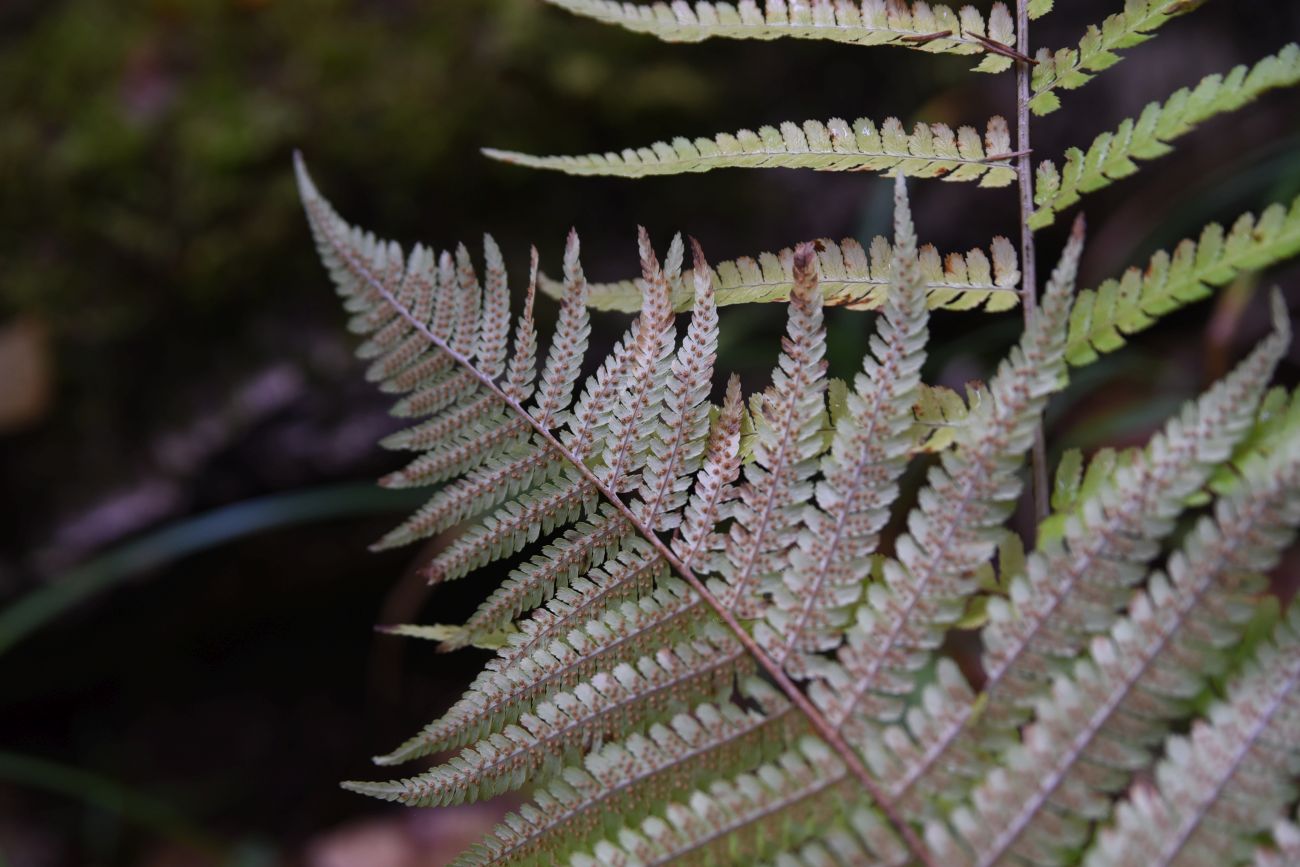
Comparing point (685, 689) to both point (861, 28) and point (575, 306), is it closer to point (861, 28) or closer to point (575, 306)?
point (575, 306)

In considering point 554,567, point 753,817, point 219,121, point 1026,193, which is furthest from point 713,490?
point 219,121

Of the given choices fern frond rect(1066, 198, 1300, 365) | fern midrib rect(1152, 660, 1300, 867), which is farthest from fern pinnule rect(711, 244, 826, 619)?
fern midrib rect(1152, 660, 1300, 867)

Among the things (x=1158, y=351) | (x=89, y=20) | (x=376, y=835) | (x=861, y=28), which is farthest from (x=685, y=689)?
(x=89, y=20)

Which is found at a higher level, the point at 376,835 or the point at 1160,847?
the point at 1160,847

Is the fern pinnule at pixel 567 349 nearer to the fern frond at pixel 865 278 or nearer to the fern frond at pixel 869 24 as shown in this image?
the fern frond at pixel 865 278

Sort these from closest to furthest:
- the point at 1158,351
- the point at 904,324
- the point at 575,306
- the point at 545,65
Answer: the point at 904,324
the point at 575,306
the point at 545,65
the point at 1158,351
